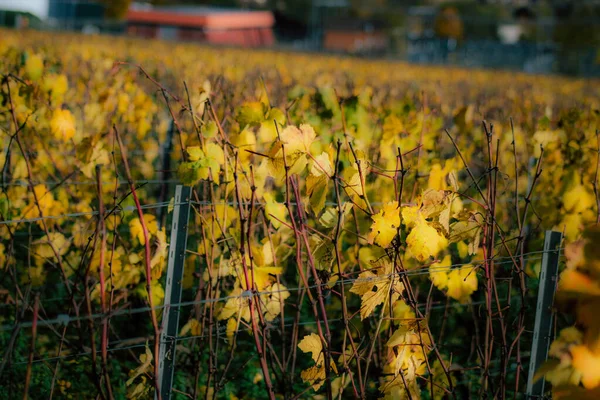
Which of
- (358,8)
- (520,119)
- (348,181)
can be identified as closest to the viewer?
(348,181)

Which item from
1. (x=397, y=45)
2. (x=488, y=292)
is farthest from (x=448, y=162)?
(x=397, y=45)

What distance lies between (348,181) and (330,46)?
49.5 metres

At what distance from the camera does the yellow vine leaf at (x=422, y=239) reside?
220 centimetres

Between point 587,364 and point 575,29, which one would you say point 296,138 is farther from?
point 575,29

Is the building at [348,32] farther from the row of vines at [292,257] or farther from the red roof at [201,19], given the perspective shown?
the row of vines at [292,257]

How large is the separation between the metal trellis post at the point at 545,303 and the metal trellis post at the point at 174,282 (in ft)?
3.53

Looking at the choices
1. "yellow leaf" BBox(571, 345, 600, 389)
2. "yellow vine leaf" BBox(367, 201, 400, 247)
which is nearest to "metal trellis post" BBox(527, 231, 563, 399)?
"yellow vine leaf" BBox(367, 201, 400, 247)

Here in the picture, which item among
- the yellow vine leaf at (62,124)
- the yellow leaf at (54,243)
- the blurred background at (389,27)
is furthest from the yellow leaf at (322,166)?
the blurred background at (389,27)

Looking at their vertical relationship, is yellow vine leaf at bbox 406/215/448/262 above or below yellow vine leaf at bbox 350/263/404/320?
above

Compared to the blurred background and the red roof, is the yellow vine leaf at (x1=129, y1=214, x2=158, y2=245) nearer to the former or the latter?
the blurred background

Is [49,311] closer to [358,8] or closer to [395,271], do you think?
[395,271]

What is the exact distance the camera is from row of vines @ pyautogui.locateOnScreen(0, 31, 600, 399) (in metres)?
2.17

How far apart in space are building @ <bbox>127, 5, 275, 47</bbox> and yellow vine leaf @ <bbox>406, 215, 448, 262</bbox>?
38.8 metres

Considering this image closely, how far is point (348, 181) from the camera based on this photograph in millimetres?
2211
